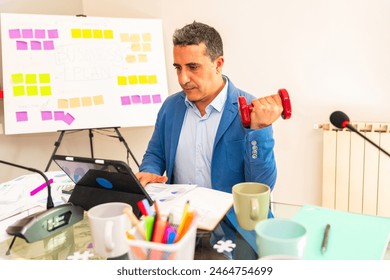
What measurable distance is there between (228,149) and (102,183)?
1.84ft

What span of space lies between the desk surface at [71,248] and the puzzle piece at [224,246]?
0.01 metres

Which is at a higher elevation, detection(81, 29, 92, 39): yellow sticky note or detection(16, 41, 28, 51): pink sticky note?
detection(81, 29, 92, 39): yellow sticky note

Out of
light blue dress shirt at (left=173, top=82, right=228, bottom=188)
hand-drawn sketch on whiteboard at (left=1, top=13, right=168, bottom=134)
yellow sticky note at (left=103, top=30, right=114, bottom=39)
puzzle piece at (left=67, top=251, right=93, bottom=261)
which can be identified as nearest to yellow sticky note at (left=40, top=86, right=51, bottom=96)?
hand-drawn sketch on whiteboard at (left=1, top=13, right=168, bottom=134)

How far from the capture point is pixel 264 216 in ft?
2.65

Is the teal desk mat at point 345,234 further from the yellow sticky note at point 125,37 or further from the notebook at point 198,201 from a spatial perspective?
the yellow sticky note at point 125,37

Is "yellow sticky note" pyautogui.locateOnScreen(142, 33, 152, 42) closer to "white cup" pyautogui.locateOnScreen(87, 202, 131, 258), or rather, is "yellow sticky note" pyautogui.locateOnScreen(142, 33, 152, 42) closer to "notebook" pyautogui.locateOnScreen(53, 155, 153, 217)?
"notebook" pyautogui.locateOnScreen(53, 155, 153, 217)

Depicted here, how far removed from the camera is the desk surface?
75 centimetres

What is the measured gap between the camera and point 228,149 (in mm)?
1353

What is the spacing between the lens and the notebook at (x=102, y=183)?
88 centimetres

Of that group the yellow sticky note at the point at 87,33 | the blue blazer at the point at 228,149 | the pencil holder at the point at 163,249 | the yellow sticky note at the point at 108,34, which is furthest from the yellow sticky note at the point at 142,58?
the pencil holder at the point at 163,249

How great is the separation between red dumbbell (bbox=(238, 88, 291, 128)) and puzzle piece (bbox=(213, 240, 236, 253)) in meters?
0.40

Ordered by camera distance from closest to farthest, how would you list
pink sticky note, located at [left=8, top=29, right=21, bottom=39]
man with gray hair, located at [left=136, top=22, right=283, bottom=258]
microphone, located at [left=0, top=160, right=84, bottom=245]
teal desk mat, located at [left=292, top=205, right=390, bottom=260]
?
teal desk mat, located at [left=292, top=205, right=390, bottom=260], microphone, located at [left=0, top=160, right=84, bottom=245], man with gray hair, located at [left=136, top=22, right=283, bottom=258], pink sticky note, located at [left=8, top=29, right=21, bottom=39]

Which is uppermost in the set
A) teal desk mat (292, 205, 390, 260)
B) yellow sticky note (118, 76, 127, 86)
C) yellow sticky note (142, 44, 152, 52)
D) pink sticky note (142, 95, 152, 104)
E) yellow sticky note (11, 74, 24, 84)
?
yellow sticky note (142, 44, 152, 52)

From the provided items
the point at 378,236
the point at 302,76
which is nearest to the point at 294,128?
the point at 302,76
